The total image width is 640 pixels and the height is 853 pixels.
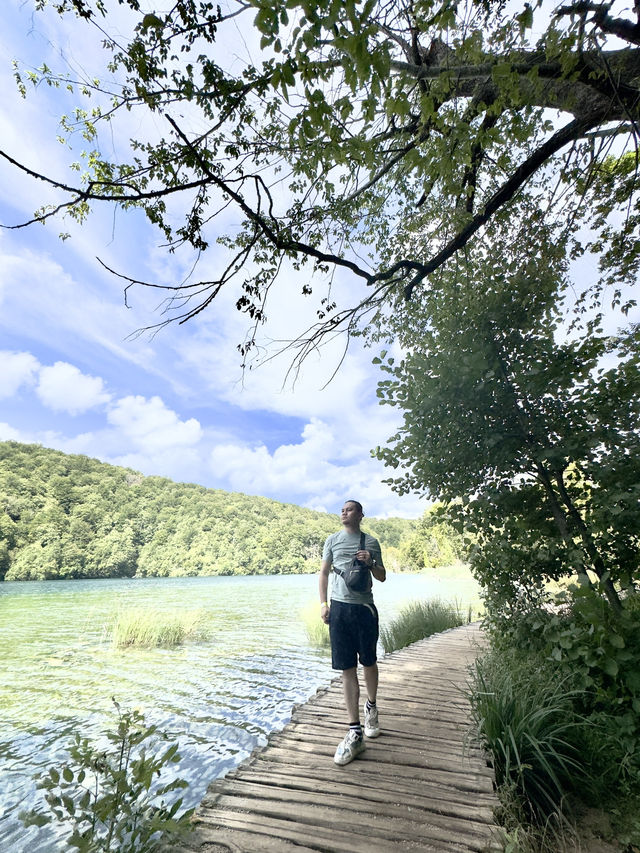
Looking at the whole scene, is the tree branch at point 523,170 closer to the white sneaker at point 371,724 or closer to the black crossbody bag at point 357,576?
the black crossbody bag at point 357,576

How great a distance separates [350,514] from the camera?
154 inches

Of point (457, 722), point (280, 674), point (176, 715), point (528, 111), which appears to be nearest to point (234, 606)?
point (280, 674)

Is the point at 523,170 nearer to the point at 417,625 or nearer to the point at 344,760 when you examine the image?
the point at 344,760

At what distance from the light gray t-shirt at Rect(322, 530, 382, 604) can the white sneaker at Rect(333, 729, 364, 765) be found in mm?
1023

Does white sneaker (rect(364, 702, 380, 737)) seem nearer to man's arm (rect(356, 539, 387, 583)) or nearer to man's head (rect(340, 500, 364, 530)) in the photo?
man's arm (rect(356, 539, 387, 583))

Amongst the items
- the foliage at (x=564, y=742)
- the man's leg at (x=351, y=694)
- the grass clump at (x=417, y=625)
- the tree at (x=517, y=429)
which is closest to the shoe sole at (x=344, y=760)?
the man's leg at (x=351, y=694)

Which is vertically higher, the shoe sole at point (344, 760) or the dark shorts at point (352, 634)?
the dark shorts at point (352, 634)

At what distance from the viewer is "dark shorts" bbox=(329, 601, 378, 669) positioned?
3.57 m

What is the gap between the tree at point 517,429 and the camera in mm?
4086

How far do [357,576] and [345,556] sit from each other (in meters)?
0.23

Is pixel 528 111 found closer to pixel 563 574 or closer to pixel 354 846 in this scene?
pixel 563 574

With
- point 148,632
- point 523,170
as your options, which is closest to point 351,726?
point 523,170

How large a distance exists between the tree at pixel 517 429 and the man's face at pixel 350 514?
129 centimetres

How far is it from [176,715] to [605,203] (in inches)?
388
